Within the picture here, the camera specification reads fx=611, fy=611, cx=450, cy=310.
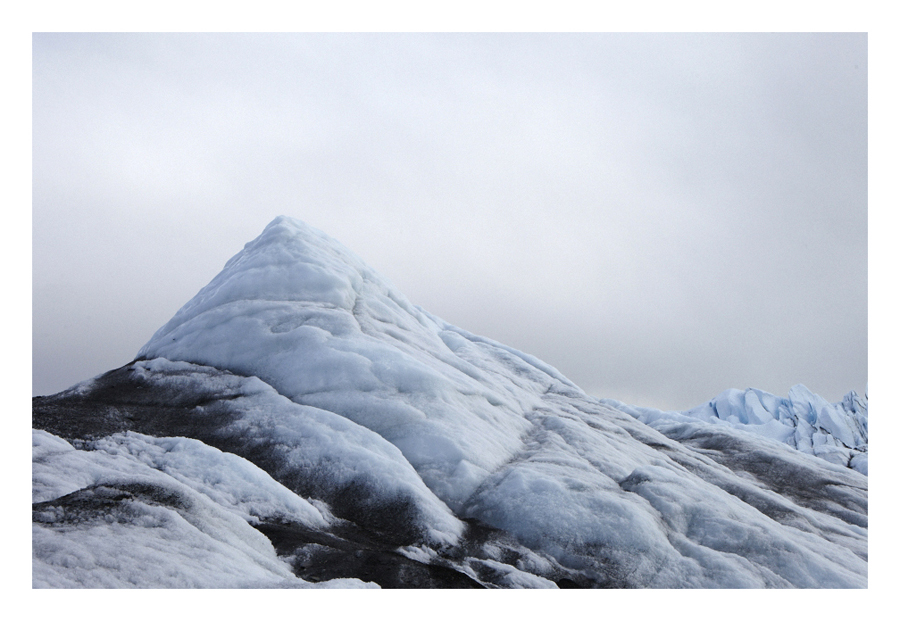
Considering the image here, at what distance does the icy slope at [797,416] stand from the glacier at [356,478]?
2527 cm

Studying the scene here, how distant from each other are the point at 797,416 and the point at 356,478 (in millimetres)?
40505

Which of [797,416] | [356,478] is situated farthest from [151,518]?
→ [797,416]

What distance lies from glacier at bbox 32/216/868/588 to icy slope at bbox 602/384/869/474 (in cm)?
2527

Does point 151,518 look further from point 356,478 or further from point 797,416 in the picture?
point 797,416

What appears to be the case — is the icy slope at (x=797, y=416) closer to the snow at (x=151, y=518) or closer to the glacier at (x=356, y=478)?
the glacier at (x=356, y=478)

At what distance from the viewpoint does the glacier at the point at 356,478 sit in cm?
800

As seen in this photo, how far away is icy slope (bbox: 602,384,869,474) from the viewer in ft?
130

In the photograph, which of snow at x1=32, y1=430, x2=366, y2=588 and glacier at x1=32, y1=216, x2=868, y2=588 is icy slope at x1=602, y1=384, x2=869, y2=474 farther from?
snow at x1=32, y1=430, x2=366, y2=588

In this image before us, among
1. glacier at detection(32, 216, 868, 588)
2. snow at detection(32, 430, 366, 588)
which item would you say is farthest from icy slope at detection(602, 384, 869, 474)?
snow at detection(32, 430, 366, 588)

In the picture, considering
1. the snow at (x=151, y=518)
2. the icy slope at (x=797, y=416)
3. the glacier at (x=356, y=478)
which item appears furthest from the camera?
the icy slope at (x=797, y=416)

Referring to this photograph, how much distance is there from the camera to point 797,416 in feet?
137

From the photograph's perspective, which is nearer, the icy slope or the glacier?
the glacier

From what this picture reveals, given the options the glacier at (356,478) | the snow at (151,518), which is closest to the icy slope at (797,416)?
the glacier at (356,478)

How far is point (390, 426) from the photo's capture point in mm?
12102
